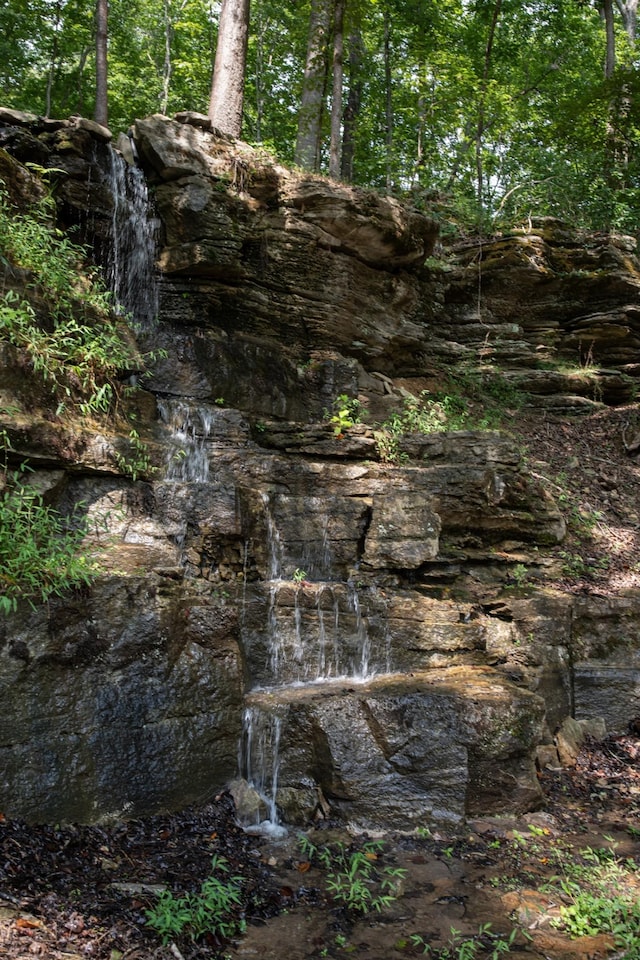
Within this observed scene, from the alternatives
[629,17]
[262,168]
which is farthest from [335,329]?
[629,17]

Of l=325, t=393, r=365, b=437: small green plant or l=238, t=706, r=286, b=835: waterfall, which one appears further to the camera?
l=325, t=393, r=365, b=437: small green plant

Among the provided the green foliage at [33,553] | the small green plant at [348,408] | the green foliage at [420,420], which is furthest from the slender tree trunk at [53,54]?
the green foliage at [33,553]

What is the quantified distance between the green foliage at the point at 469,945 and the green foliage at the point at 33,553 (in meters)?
3.26

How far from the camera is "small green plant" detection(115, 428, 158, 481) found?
6066 mm

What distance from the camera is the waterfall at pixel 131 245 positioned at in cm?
871

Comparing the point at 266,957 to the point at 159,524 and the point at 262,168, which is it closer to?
the point at 159,524

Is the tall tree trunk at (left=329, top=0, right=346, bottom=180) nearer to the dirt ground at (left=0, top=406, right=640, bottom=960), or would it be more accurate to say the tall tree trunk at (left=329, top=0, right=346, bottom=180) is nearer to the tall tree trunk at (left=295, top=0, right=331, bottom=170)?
the tall tree trunk at (left=295, top=0, right=331, bottom=170)

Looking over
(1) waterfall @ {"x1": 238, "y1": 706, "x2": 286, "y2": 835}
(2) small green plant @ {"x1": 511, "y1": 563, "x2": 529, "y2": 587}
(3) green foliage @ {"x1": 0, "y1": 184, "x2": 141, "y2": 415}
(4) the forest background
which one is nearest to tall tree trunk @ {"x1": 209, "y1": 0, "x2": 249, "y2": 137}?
(4) the forest background

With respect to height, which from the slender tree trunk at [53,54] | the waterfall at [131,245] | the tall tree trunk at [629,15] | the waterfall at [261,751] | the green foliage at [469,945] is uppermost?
the tall tree trunk at [629,15]

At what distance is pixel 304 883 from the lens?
4.30m

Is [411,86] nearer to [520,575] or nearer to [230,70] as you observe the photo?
[230,70]

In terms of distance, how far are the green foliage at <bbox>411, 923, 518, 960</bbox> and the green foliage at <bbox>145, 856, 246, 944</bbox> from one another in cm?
107

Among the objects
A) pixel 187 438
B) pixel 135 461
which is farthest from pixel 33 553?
pixel 187 438

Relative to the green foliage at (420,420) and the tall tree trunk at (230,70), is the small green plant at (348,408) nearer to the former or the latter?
the green foliage at (420,420)
